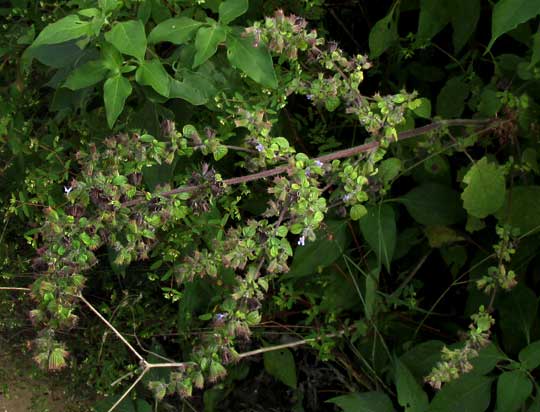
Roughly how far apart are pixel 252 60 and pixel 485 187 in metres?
0.73

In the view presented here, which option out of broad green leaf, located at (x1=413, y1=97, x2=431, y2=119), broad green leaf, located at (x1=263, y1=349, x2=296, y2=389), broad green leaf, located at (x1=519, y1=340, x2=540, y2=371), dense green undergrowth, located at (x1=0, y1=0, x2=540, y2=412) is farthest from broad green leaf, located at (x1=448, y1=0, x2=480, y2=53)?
broad green leaf, located at (x1=263, y1=349, x2=296, y2=389)

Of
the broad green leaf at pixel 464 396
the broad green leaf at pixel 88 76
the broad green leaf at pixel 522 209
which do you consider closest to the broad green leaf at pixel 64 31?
the broad green leaf at pixel 88 76

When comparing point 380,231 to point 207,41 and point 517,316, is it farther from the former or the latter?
point 207,41

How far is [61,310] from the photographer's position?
5.21 ft

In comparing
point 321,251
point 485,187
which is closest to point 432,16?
point 485,187

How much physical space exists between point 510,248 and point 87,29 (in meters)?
1.23

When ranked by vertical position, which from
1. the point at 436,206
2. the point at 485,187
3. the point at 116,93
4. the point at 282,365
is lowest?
the point at 282,365

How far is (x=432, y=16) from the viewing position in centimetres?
225

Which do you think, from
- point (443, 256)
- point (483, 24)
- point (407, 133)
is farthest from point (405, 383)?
point (483, 24)

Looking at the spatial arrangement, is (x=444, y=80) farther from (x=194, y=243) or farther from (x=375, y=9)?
(x=194, y=243)

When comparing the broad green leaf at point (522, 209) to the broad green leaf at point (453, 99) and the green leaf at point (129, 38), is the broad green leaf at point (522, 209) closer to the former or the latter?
the broad green leaf at point (453, 99)

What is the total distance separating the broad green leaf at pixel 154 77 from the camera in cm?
181

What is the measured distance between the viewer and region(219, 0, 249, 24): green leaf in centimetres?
180

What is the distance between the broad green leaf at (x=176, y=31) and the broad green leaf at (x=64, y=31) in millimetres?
163
